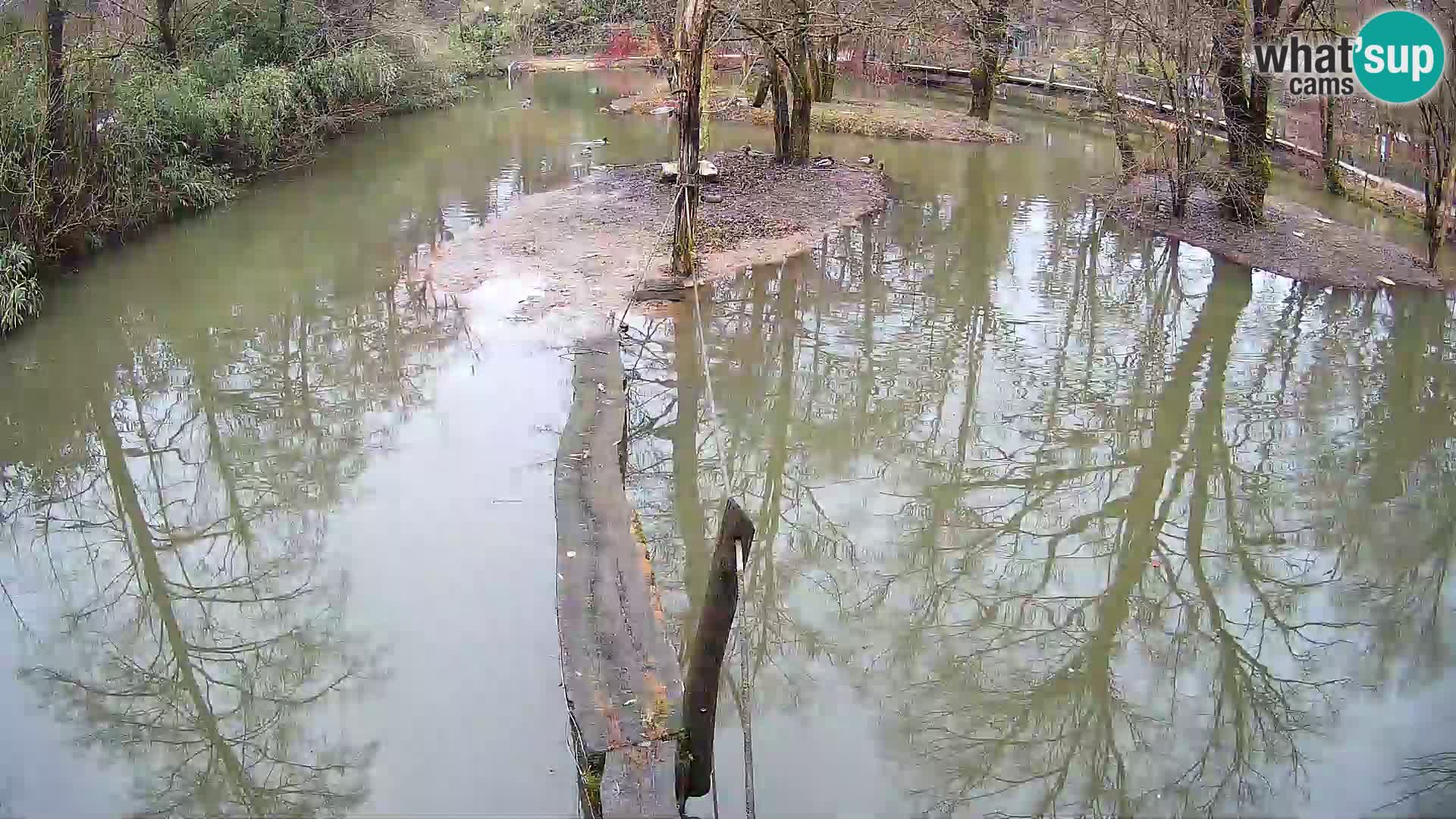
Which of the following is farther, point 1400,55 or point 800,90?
point 800,90

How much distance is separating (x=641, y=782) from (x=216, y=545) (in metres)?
3.82

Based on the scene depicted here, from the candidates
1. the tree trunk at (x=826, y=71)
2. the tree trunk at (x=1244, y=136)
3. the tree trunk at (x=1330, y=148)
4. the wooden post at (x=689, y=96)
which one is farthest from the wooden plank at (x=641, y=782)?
the tree trunk at (x=826, y=71)

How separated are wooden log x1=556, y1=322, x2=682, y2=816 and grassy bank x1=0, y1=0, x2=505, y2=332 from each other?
6.35 m

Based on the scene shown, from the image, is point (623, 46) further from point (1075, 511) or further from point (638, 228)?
point (1075, 511)

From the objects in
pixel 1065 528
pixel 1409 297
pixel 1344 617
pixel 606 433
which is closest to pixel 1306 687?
pixel 1344 617

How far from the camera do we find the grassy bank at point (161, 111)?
A: 10031mm

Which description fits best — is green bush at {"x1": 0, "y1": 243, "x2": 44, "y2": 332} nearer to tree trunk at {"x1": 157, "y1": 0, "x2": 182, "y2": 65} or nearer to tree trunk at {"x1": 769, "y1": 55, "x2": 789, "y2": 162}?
tree trunk at {"x1": 157, "y1": 0, "x2": 182, "y2": 65}

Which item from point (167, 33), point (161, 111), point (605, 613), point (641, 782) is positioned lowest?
point (641, 782)

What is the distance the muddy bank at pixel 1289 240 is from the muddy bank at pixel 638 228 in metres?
3.42

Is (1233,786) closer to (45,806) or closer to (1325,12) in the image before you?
(45,806)

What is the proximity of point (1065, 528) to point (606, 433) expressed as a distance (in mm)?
2829

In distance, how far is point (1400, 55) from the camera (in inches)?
446

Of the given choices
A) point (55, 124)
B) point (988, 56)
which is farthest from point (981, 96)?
point (55, 124)

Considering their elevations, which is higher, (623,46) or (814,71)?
(623,46)
